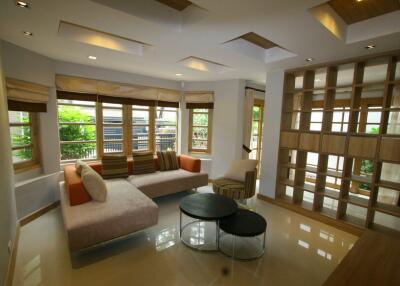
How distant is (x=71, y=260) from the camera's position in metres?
2.19

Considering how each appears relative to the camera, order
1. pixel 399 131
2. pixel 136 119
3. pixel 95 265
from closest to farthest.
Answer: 1. pixel 95 265
2. pixel 399 131
3. pixel 136 119

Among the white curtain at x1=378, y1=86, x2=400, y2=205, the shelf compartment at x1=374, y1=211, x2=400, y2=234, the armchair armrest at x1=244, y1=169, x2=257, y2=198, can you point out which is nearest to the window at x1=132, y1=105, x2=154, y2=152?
the armchair armrest at x1=244, y1=169, x2=257, y2=198

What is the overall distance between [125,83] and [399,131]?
5297 millimetres

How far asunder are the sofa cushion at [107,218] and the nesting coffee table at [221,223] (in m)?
0.50

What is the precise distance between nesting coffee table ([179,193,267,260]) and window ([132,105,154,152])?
7.83 ft

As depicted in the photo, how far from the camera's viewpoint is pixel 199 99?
4.90 meters

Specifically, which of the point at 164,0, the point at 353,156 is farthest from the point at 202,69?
the point at 353,156

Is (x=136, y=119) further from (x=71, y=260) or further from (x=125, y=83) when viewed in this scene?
(x=71, y=260)

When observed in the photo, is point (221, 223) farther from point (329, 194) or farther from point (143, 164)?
point (143, 164)

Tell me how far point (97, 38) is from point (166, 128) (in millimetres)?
2694

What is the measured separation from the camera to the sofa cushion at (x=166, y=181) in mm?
3449

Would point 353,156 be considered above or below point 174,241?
above

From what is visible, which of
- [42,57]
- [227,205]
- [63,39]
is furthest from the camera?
[42,57]

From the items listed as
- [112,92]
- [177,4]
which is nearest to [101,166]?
[112,92]
